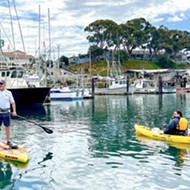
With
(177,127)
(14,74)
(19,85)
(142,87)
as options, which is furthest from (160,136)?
(142,87)

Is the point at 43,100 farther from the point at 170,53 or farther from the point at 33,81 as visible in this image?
the point at 170,53

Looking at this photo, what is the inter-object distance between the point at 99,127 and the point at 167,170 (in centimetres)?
1200

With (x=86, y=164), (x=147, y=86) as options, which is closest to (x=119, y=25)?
(x=147, y=86)

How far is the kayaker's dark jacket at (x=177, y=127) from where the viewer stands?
1681 centimetres

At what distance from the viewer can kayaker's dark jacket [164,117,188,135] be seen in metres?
16.8

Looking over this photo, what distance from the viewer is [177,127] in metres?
→ 17.2

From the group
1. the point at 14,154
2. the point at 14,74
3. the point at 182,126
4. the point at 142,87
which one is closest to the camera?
the point at 14,154

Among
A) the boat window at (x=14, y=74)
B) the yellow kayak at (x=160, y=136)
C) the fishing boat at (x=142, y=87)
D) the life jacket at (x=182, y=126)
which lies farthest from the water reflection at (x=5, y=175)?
the fishing boat at (x=142, y=87)

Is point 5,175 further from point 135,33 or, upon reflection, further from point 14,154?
point 135,33

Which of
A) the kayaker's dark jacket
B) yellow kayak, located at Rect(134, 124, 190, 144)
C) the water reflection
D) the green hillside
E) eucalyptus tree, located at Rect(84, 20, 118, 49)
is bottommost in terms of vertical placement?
the water reflection

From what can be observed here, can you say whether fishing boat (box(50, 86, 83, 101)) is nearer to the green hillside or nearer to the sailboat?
the sailboat

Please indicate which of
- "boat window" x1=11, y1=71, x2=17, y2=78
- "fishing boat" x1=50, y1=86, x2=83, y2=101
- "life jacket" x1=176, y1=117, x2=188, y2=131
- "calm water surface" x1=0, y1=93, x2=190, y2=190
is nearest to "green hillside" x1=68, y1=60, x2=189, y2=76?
"fishing boat" x1=50, y1=86, x2=83, y2=101

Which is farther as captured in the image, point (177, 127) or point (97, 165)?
point (177, 127)

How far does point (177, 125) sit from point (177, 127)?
0.32 feet
